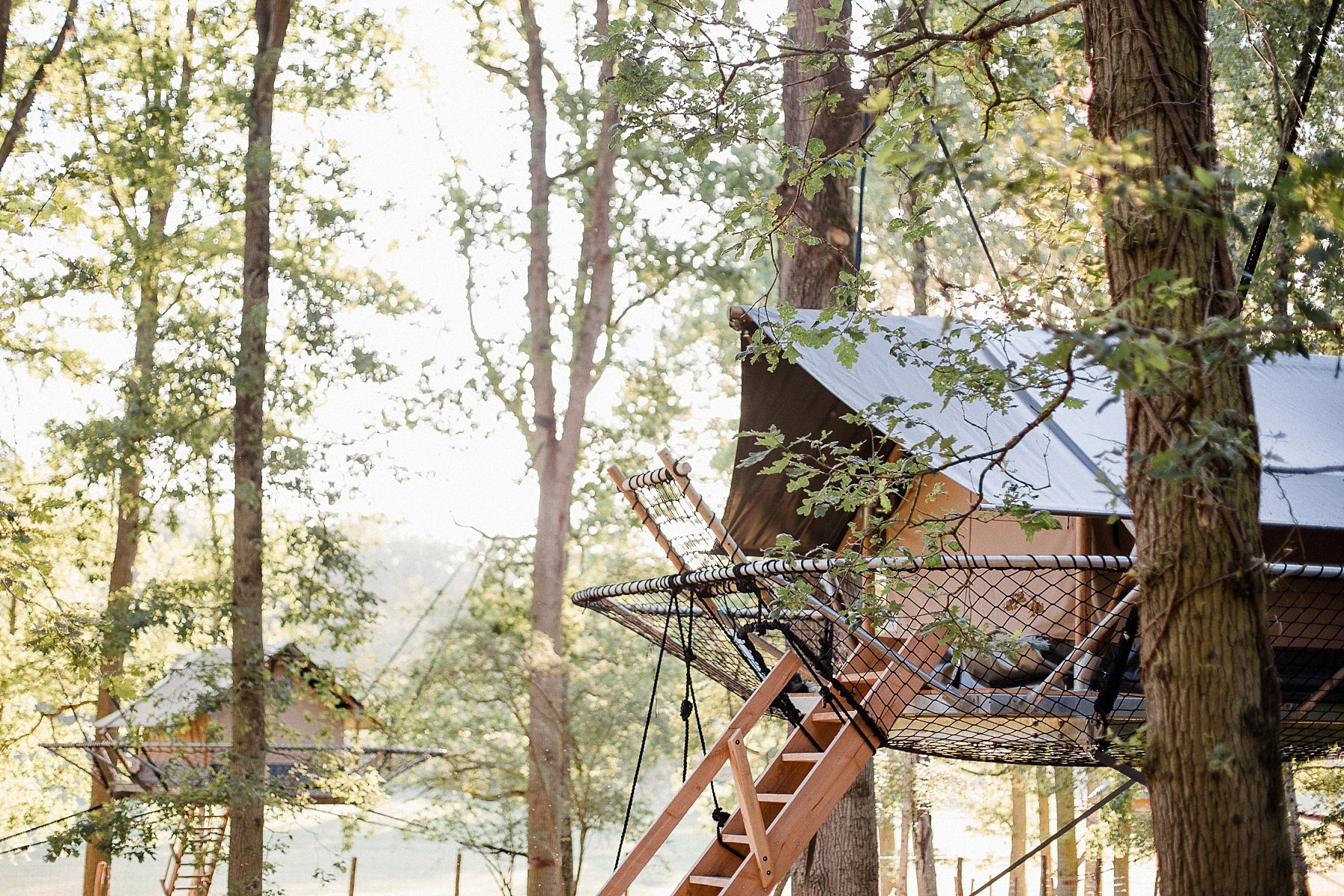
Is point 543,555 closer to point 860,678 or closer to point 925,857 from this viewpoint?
point 925,857

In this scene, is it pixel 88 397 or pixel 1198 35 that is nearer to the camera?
pixel 1198 35

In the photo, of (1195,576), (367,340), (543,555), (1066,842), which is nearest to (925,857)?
(1066,842)

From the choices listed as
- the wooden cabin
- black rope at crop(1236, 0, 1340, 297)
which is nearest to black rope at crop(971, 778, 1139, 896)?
black rope at crop(1236, 0, 1340, 297)

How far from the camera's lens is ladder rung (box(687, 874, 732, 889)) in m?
4.02

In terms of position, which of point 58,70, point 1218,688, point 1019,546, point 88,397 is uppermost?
point 58,70

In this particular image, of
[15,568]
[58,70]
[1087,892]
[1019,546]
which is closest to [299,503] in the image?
[15,568]

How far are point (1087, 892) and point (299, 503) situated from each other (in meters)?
9.70

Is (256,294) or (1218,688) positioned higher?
(256,294)

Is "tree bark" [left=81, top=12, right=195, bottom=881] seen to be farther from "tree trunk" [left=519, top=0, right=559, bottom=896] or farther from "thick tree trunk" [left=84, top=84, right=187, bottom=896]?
"tree trunk" [left=519, top=0, right=559, bottom=896]

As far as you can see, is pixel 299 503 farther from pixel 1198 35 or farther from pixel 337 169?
pixel 1198 35

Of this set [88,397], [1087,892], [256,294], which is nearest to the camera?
[256,294]

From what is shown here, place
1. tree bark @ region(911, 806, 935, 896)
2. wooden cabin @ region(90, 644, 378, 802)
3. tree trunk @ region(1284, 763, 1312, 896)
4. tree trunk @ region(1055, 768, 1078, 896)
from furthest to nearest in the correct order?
1. tree bark @ region(911, 806, 935, 896)
2. tree trunk @ region(1055, 768, 1078, 896)
3. wooden cabin @ region(90, 644, 378, 802)
4. tree trunk @ region(1284, 763, 1312, 896)

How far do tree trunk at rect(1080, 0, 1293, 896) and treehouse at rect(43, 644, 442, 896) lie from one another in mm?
7480

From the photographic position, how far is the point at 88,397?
40.0 ft
